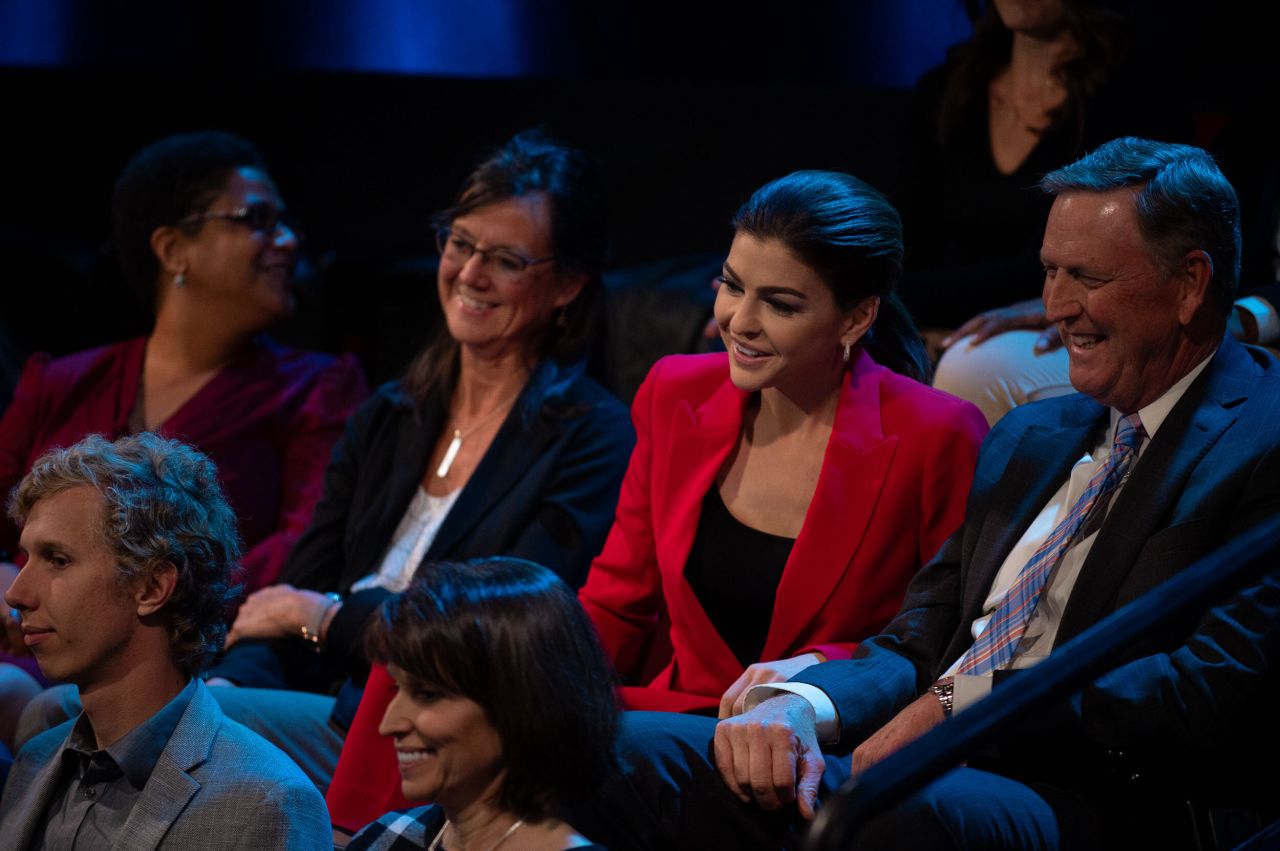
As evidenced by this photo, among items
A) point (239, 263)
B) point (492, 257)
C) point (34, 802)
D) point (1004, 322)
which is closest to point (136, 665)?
point (34, 802)

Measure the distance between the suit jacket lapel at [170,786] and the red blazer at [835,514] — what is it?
724 millimetres

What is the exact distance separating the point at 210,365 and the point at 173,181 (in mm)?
459

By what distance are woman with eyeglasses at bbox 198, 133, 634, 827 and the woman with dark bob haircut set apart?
3.80ft

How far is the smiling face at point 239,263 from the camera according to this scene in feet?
13.0

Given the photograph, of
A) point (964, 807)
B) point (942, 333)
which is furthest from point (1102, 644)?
point (942, 333)

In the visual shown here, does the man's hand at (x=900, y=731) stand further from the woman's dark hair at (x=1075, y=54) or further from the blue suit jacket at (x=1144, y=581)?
the woman's dark hair at (x=1075, y=54)

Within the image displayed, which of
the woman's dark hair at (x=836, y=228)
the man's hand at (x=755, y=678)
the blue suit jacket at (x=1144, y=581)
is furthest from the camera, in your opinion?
the woman's dark hair at (x=836, y=228)

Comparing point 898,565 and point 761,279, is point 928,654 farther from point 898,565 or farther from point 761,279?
point 761,279

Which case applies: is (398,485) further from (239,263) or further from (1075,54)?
(1075,54)

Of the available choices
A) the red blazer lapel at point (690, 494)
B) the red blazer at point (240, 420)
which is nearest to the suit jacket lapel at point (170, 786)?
the red blazer lapel at point (690, 494)

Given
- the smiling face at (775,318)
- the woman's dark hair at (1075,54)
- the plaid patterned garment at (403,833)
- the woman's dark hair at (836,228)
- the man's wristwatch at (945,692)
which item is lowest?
the plaid patterned garment at (403,833)

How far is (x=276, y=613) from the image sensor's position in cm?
325

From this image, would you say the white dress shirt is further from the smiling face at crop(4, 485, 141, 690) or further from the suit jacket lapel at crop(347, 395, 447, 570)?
the suit jacket lapel at crop(347, 395, 447, 570)

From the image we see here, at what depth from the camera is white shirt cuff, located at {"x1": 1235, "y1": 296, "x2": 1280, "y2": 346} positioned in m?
2.78
